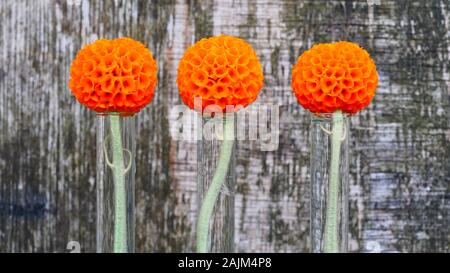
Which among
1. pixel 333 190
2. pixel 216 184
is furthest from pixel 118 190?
pixel 333 190

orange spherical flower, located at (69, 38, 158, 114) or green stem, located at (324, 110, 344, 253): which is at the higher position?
orange spherical flower, located at (69, 38, 158, 114)

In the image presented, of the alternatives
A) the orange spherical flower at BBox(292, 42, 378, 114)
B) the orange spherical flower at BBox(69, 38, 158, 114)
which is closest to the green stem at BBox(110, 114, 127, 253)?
the orange spherical flower at BBox(69, 38, 158, 114)

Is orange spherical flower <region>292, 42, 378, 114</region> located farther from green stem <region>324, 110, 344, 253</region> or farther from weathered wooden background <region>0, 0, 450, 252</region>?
weathered wooden background <region>0, 0, 450, 252</region>

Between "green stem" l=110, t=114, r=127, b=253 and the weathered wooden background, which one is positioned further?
the weathered wooden background

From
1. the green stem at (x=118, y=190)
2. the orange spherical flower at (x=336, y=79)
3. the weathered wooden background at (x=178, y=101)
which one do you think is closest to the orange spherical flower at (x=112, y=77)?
the green stem at (x=118, y=190)

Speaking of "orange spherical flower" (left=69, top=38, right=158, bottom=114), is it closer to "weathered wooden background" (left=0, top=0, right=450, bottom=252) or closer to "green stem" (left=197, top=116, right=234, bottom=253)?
"green stem" (left=197, top=116, right=234, bottom=253)

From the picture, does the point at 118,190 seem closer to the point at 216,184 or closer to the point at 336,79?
the point at 216,184
